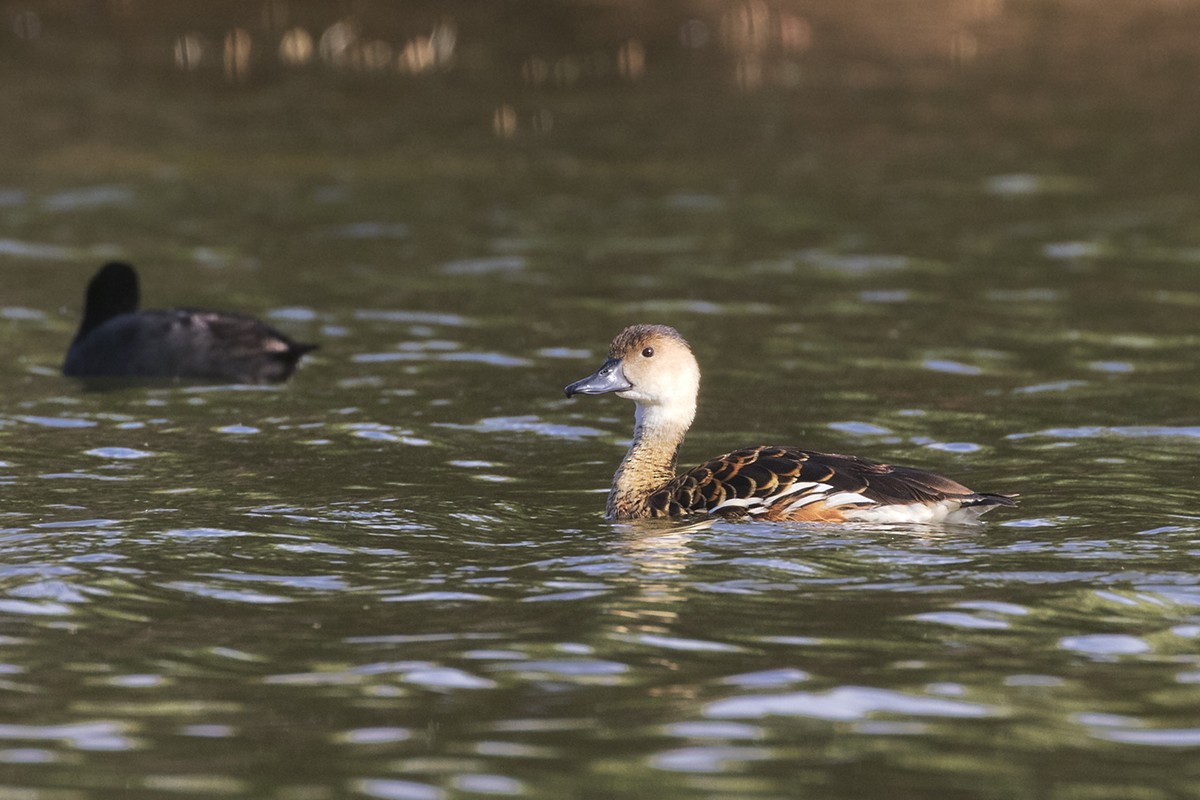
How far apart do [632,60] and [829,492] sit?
19.2 meters

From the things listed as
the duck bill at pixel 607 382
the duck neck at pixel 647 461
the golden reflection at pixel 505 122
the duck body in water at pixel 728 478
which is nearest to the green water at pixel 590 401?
the golden reflection at pixel 505 122

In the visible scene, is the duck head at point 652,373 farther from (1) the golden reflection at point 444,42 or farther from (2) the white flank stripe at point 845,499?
(1) the golden reflection at point 444,42

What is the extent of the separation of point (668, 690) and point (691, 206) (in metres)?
14.7

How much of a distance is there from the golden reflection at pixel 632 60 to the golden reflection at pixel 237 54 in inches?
207

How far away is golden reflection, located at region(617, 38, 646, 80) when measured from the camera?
28.3m

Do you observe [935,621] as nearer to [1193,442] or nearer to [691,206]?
[1193,442]

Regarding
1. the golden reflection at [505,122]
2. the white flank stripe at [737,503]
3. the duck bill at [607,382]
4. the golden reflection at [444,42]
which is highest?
the golden reflection at [444,42]

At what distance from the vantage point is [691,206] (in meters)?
22.1

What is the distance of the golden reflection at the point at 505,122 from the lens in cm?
2548

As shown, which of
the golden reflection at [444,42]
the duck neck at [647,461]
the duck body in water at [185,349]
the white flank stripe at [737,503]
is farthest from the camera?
the golden reflection at [444,42]

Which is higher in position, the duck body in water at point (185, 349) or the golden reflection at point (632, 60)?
the golden reflection at point (632, 60)

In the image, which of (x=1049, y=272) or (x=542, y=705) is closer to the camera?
(x=542, y=705)

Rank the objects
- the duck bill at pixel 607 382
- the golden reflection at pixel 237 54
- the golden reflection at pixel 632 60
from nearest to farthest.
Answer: the duck bill at pixel 607 382
the golden reflection at pixel 237 54
the golden reflection at pixel 632 60

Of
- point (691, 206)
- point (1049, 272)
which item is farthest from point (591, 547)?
point (691, 206)
